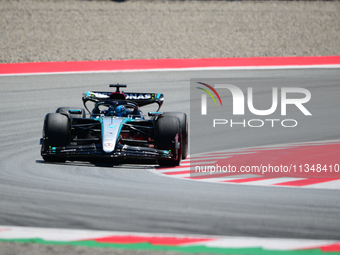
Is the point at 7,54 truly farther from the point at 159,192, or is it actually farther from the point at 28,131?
the point at 159,192

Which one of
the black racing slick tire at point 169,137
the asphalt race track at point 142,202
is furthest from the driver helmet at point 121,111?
the asphalt race track at point 142,202

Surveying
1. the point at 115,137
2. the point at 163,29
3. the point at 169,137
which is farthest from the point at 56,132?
the point at 163,29

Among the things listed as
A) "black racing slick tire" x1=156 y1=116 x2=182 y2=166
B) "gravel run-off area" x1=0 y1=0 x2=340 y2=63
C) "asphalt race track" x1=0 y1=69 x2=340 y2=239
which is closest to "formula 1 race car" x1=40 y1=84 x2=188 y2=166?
"black racing slick tire" x1=156 y1=116 x2=182 y2=166

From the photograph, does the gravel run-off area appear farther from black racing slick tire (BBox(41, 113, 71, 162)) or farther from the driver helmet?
black racing slick tire (BBox(41, 113, 71, 162))

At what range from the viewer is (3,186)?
6.56 m

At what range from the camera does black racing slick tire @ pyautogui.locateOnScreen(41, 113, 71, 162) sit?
8078mm

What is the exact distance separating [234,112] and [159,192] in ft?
25.9

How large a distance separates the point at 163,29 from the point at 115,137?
1663 centimetres

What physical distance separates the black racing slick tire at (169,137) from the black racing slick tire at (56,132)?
1437 mm

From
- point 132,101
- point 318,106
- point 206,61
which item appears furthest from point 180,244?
point 206,61

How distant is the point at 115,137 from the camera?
791cm

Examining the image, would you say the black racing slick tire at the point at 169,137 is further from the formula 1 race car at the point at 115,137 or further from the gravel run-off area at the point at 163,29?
the gravel run-off area at the point at 163,29

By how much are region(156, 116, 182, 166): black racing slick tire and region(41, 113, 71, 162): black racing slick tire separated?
144cm

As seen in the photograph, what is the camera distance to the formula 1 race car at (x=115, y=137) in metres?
7.88
